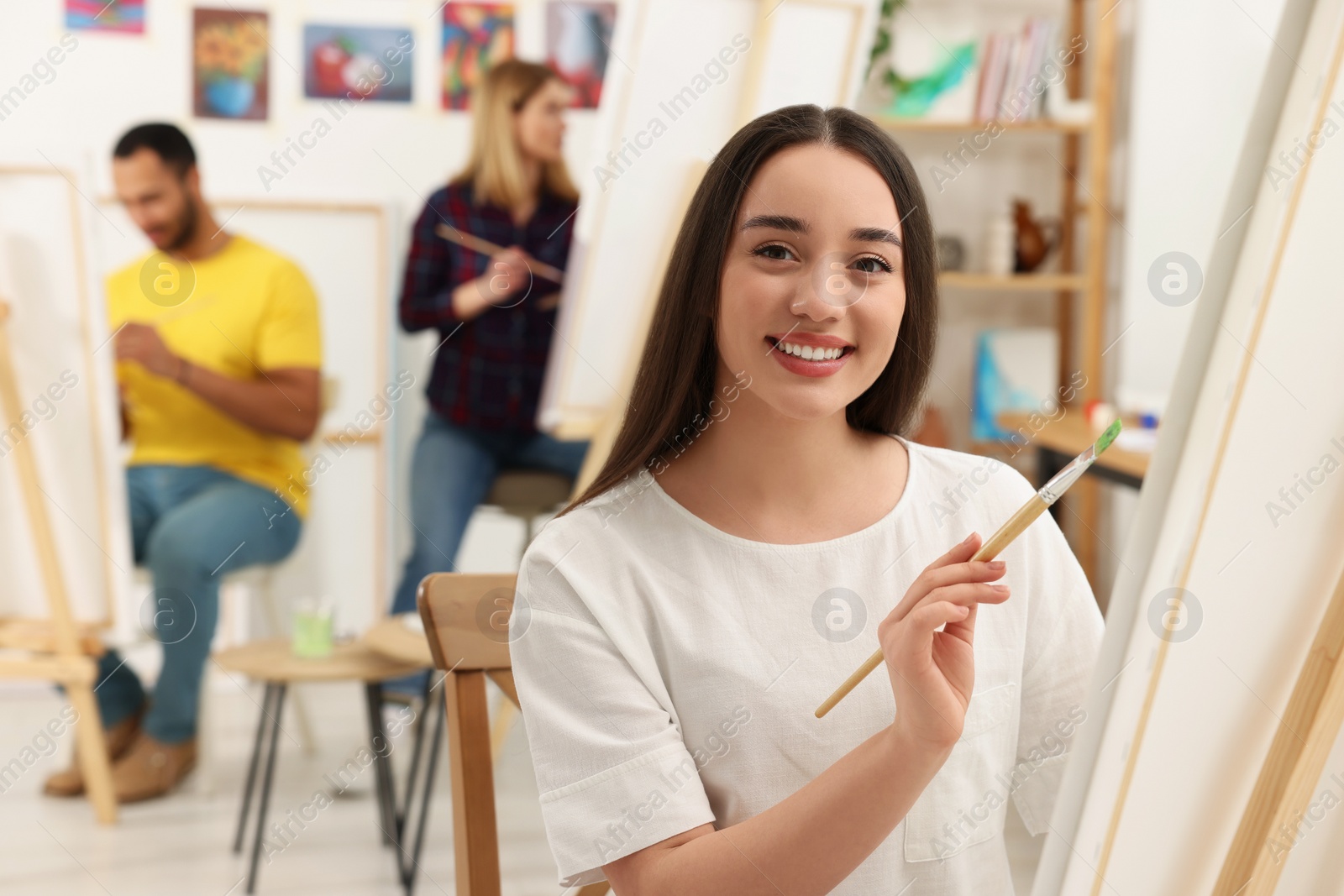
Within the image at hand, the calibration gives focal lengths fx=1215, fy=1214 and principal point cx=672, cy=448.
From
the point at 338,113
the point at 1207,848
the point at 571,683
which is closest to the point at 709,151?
the point at 571,683

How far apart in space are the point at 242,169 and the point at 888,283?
3.20 m

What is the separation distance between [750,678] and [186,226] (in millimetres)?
2776

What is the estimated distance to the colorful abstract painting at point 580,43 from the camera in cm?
381

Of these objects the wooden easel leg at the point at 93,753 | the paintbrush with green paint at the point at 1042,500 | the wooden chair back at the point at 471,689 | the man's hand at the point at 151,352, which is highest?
the paintbrush with green paint at the point at 1042,500

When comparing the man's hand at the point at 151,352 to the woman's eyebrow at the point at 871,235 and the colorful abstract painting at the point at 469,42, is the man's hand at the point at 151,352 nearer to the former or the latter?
the colorful abstract painting at the point at 469,42

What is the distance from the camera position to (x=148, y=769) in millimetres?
2869

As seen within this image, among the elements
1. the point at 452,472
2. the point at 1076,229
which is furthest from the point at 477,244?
the point at 1076,229

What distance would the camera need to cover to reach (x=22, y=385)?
2.53 m

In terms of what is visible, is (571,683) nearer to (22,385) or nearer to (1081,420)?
(22,385)

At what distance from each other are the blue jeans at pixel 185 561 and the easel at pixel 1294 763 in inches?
103

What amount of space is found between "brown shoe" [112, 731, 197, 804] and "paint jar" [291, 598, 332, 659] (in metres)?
0.61

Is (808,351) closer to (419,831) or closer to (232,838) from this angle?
(419,831)

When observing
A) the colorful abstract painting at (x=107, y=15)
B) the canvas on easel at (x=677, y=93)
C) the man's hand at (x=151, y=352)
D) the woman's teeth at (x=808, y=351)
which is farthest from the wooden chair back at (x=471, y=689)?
the colorful abstract painting at (x=107, y=15)

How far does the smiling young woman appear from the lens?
885 millimetres
